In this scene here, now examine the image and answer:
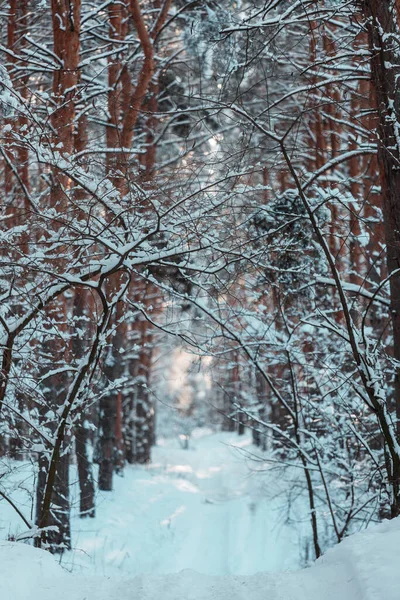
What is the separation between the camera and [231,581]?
177 inches

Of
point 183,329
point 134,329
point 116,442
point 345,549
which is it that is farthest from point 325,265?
point 134,329

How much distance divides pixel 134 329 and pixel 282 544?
814 centimetres

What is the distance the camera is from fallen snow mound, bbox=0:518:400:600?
360 cm

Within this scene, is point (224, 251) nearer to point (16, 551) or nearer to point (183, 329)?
point (183, 329)

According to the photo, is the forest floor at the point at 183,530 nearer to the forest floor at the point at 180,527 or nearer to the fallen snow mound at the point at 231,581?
the forest floor at the point at 180,527

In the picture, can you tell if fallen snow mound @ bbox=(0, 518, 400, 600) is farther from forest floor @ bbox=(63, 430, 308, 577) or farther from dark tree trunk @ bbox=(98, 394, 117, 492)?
dark tree trunk @ bbox=(98, 394, 117, 492)

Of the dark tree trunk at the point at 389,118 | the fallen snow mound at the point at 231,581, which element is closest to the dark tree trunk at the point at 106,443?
the fallen snow mound at the point at 231,581

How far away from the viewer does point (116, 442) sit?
14.8 metres

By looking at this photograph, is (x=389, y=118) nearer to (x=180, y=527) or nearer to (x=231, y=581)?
(x=231, y=581)

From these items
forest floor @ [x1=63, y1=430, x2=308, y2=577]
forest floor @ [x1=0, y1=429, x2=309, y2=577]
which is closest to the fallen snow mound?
forest floor @ [x1=0, y1=429, x2=309, y2=577]

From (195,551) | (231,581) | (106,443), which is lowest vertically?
(195,551)

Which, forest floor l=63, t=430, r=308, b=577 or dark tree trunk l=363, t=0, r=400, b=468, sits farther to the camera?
forest floor l=63, t=430, r=308, b=577

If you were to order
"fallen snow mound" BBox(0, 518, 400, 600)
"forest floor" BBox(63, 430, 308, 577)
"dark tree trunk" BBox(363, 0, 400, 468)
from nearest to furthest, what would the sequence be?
"fallen snow mound" BBox(0, 518, 400, 600) < "dark tree trunk" BBox(363, 0, 400, 468) < "forest floor" BBox(63, 430, 308, 577)

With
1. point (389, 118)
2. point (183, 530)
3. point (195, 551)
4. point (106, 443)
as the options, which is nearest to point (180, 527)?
point (183, 530)
